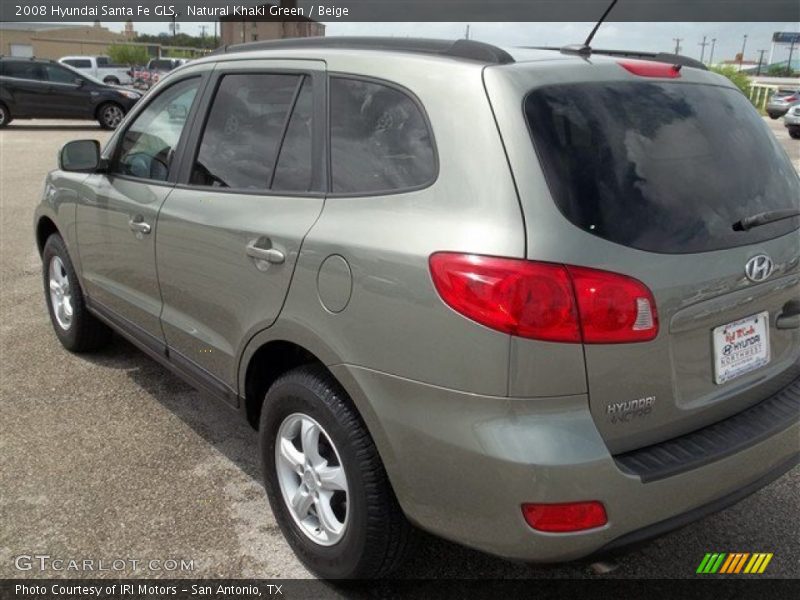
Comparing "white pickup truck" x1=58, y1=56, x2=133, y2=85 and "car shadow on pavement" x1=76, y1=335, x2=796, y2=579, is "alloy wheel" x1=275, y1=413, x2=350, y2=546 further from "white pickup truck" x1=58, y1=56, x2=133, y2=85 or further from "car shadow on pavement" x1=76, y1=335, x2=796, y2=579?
"white pickup truck" x1=58, y1=56, x2=133, y2=85

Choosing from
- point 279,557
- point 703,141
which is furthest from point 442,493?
point 703,141

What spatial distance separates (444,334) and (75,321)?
3197 mm

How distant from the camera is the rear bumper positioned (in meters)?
1.91

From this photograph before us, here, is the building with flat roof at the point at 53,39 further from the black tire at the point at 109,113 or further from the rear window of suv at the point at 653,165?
the rear window of suv at the point at 653,165

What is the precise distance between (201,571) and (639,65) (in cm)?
225

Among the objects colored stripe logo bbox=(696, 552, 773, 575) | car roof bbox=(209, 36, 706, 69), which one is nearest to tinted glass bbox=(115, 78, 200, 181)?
car roof bbox=(209, 36, 706, 69)

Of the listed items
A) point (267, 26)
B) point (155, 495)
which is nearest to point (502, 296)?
point (155, 495)

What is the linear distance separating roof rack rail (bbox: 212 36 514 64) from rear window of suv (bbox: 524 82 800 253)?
221mm

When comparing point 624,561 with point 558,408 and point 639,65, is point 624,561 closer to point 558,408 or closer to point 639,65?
point 558,408

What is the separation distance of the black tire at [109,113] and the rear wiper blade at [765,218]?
1983 centimetres

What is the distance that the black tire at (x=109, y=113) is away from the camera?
1983cm

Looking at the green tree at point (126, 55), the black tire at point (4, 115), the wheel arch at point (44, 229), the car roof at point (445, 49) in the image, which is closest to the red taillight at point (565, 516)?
the car roof at point (445, 49)

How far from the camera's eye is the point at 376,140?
92.7 inches

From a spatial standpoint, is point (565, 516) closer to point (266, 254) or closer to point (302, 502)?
point (302, 502)
